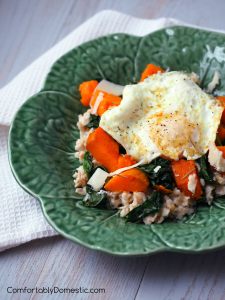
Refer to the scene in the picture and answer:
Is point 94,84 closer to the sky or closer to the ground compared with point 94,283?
closer to the sky

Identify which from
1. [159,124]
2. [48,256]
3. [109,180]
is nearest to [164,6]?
[159,124]

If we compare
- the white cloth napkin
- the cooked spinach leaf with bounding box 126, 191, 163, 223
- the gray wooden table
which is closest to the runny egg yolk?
the cooked spinach leaf with bounding box 126, 191, 163, 223

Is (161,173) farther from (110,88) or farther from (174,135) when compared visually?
(110,88)

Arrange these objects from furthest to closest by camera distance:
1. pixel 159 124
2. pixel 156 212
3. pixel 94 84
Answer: pixel 94 84
pixel 159 124
pixel 156 212

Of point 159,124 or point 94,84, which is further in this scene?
point 94,84

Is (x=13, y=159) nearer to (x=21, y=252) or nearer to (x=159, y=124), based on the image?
(x=21, y=252)

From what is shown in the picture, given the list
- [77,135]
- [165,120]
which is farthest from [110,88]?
[165,120]
